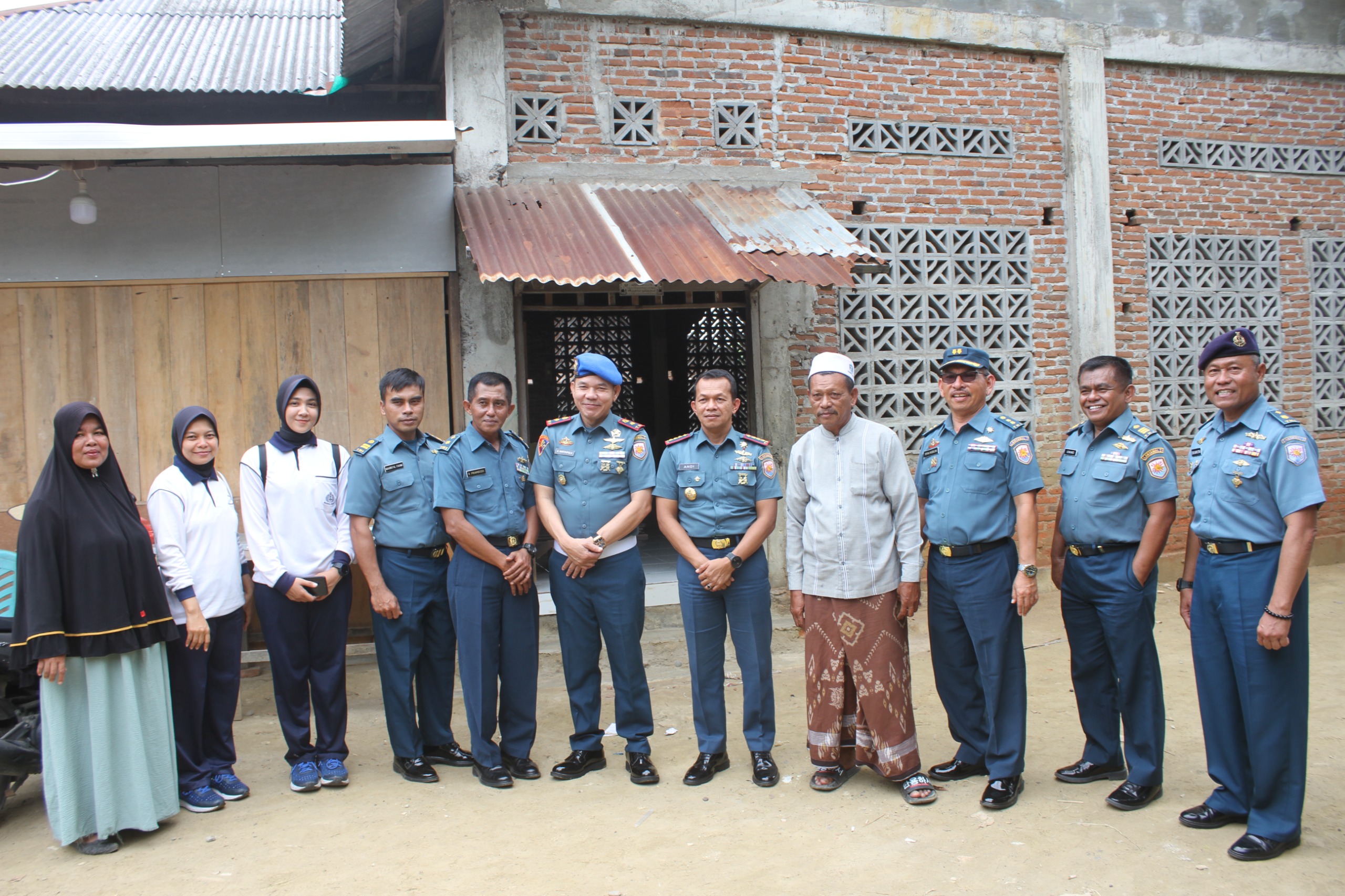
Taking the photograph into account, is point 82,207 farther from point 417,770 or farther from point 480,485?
point 417,770

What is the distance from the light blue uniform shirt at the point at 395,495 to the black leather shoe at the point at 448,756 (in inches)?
38.7

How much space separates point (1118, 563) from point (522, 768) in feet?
8.96

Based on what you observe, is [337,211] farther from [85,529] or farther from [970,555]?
[970,555]

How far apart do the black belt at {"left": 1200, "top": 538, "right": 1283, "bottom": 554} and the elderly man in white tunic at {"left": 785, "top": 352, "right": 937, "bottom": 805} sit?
1.08 m

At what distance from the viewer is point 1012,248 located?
7203 millimetres

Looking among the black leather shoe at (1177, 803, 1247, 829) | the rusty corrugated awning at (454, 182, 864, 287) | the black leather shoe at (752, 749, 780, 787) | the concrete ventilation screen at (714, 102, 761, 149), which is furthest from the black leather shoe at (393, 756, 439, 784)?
the concrete ventilation screen at (714, 102, 761, 149)

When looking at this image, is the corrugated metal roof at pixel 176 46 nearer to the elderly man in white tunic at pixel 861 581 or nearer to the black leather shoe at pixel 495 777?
the elderly man in white tunic at pixel 861 581

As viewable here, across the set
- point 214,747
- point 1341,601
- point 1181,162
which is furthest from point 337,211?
point 1341,601

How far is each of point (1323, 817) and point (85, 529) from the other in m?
4.88

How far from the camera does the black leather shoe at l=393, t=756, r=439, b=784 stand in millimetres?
4316

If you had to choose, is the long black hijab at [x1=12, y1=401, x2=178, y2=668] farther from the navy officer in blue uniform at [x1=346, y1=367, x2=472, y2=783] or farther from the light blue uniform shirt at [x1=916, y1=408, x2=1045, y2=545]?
the light blue uniform shirt at [x1=916, y1=408, x2=1045, y2=545]

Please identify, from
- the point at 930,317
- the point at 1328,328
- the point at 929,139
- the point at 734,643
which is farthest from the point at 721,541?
the point at 1328,328

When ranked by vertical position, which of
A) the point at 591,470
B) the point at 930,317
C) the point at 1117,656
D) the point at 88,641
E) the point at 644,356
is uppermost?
the point at 644,356

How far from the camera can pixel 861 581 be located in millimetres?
3988
